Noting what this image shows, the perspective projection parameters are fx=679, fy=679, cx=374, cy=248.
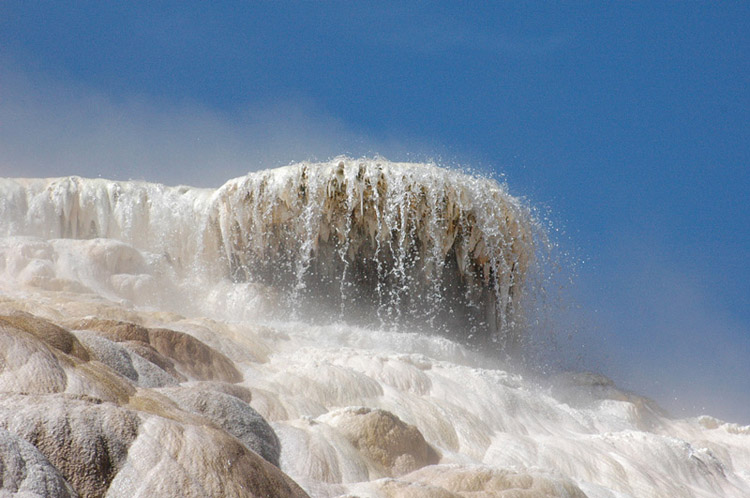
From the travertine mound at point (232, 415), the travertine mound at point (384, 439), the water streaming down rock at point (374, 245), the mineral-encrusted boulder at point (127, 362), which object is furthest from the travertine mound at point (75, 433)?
the water streaming down rock at point (374, 245)

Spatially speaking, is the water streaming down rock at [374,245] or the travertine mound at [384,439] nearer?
the travertine mound at [384,439]

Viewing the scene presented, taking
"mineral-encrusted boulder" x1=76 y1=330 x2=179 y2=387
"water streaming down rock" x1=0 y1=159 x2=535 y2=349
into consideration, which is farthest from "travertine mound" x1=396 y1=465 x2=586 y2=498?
"water streaming down rock" x1=0 y1=159 x2=535 y2=349

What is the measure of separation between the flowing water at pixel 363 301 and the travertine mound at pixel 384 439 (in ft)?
0.10

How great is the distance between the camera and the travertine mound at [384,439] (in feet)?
15.3

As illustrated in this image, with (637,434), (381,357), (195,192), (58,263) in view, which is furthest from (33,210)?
(637,434)

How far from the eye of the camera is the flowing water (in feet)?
19.4

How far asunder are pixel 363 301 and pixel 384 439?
7204 millimetres

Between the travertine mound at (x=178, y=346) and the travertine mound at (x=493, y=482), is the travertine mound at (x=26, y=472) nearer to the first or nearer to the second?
the travertine mound at (x=493, y=482)

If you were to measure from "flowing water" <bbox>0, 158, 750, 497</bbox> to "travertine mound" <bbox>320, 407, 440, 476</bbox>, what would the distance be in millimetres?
31

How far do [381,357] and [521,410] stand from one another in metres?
1.55

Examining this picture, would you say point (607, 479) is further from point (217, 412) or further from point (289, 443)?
point (217, 412)

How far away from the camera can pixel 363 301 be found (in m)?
12.0

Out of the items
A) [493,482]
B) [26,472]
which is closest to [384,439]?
[493,482]

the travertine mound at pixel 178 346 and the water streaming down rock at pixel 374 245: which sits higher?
the water streaming down rock at pixel 374 245
